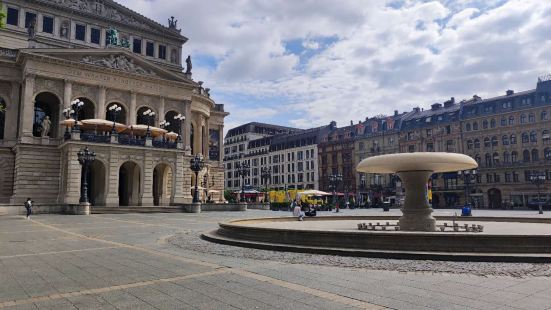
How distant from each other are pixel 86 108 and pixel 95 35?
13260mm

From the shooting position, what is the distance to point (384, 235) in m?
11.9

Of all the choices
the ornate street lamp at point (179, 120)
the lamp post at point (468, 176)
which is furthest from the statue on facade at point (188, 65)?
the lamp post at point (468, 176)

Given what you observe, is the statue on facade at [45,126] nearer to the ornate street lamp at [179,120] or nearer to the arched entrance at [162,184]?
the arched entrance at [162,184]

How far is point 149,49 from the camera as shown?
210ft

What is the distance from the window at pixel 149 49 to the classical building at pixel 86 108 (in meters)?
3.20

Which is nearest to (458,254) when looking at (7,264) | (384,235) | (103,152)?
(384,235)

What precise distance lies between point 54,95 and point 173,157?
Answer: 1592 centimetres

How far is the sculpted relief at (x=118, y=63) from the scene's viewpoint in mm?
48728

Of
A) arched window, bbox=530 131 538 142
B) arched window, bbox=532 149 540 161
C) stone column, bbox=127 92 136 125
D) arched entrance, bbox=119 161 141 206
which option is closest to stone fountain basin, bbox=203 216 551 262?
arched entrance, bbox=119 161 141 206

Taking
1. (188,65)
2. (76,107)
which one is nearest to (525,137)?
(188,65)

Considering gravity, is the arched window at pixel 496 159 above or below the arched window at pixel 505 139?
below

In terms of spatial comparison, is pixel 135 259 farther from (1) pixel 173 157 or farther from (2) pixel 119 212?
(1) pixel 173 157

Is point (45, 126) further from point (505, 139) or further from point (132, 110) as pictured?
point (505, 139)

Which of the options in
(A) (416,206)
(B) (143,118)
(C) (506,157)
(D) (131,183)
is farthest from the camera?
(C) (506,157)
